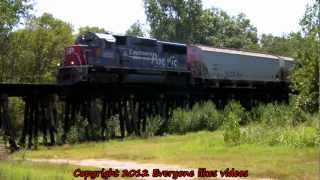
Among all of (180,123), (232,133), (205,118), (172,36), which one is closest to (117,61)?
(180,123)

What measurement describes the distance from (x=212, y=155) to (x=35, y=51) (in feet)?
128

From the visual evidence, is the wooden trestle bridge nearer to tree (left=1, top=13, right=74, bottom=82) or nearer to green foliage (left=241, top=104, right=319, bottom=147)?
green foliage (left=241, top=104, right=319, bottom=147)

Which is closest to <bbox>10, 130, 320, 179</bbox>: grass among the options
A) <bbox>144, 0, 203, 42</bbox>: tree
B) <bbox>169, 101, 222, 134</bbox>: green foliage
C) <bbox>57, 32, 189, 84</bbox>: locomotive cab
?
<bbox>57, 32, 189, 84</bbox>: locomotive cab

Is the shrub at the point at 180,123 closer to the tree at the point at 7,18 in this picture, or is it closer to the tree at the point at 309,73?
the tree at the point at 309,73

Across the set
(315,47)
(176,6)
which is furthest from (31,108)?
(176,6)

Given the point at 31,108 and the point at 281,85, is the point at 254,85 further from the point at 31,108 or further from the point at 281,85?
the point at 31,108

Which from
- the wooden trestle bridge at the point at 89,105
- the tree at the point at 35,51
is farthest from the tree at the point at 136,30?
the wooden trestle bridge at the point at 89,105

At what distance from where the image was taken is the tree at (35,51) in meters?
52.3

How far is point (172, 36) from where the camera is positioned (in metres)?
A: 77.1

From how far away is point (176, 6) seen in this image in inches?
3014

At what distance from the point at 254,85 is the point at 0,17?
19544 mm

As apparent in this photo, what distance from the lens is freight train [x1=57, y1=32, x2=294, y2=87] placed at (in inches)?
1164

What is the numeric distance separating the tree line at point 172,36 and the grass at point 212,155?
16.5ft

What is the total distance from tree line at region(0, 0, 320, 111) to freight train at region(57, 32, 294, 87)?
11.4ft
